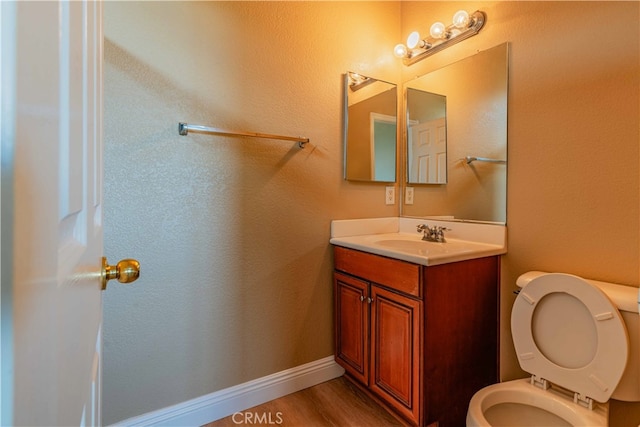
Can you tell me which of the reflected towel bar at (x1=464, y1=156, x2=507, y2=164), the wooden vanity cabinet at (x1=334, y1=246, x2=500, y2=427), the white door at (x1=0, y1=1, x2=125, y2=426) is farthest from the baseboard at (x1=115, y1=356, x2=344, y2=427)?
the reflected towel bar at (x1=464, y1=156, x2=507, y2=164)

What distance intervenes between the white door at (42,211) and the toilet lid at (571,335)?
140 centimetres

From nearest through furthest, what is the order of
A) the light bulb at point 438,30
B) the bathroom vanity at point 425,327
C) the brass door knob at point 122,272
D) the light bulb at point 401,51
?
1. the brass door knob at point 122,272
2. the bathroom vanity at point 425,327
3. the light bulb at point 438,30
4. the light bulb at point 401,51

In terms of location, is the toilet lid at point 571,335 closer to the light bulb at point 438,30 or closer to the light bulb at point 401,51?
the light bulb at point 438,30

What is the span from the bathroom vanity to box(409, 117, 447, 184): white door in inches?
19.9

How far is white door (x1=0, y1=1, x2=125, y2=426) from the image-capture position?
0.56ft

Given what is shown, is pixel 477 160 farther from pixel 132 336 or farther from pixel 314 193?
pixel 132 336

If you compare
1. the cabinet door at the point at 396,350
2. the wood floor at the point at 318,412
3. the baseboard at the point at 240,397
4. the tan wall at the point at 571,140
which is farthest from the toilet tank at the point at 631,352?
the baseboard at the point at 240,397

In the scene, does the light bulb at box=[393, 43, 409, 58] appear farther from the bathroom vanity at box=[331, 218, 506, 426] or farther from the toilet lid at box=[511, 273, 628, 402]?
the toilet lid at box=[511, 273, 628, 402]

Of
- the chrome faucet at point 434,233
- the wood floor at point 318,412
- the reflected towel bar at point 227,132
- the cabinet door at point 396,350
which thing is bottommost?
the wood floor at point 318,412

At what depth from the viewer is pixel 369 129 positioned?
1967mm

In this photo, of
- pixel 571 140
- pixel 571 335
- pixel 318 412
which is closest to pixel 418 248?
pixel 571 335

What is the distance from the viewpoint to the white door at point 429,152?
1.88 metres

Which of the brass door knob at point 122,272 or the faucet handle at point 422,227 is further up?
the faucet handle at point 422,227

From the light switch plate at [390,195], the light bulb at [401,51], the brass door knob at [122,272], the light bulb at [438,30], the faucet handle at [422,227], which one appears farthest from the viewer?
the light switch plate at [390,195]
